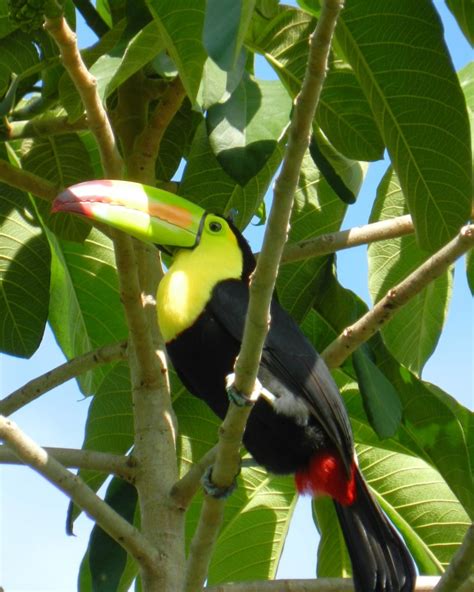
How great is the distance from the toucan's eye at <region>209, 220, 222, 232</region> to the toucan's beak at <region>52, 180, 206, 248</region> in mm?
48

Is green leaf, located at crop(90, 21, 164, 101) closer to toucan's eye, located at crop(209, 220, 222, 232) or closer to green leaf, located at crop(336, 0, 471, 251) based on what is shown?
green leaf, located at crop(336, 0, 471, 251)

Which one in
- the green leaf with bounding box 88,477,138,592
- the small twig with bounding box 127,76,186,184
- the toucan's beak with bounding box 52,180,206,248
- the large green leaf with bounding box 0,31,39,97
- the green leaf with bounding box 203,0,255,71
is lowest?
the green leaf with bounding box 88,477,138,592

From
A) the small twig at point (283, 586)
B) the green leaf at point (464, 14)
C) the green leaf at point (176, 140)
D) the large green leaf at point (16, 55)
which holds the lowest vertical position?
the small twig at point (283, 586)

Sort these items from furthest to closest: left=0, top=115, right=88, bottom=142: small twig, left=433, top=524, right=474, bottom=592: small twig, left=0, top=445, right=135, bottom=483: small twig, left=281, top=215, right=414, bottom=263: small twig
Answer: left=0, top=115, right=88, bottom=142: small twig
left=281, top=215, right=414, bottom=263: small twig
left=0, top=445, right=135, bottom=483: small twig
left=433, top=524, right=474, bottom=592: small twig

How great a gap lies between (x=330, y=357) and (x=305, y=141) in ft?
2.94

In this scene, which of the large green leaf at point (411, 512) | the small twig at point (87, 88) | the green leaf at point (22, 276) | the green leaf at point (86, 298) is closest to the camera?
the small twig at point (87, 88)

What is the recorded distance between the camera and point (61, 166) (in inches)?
138

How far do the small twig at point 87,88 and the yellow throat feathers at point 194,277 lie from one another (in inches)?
19.4

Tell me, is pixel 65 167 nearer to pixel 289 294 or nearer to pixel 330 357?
pixel 289 294

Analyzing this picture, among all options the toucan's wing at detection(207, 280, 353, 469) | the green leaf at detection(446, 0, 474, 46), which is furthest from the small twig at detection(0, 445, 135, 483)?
the green leaf at detection(446, 0, 474, 46)

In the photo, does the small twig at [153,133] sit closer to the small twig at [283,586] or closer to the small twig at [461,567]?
the small twig at [283,586]

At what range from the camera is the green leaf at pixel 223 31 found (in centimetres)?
187

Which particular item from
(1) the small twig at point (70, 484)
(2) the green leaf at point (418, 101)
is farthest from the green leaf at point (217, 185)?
(1) the small twig at point (70, 484)

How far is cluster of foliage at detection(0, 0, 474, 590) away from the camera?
2.55 m
